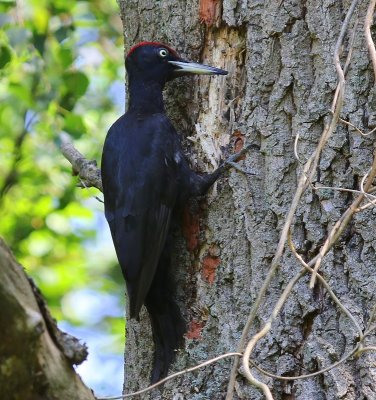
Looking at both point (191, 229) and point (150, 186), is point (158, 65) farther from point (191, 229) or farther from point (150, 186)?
point (191, 229)

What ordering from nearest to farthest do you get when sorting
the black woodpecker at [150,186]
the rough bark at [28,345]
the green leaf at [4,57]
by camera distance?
the rough bark at [28,345] → the black woodpecker at [150,186] → the green leaf at [4,57]

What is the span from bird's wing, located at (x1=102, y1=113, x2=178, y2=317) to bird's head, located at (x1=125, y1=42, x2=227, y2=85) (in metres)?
0.23

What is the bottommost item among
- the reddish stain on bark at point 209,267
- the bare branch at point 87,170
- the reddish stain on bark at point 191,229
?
the reddish stain on bark at point 209,267

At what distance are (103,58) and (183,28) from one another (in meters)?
3.47

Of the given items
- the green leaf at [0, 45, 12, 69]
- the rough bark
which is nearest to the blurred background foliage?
the green leaf at [0, 45, 12, 69]

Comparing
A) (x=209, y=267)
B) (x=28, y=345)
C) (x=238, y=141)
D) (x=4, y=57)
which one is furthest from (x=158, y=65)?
(x=28, y=345)

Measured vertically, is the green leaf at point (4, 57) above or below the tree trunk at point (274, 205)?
above

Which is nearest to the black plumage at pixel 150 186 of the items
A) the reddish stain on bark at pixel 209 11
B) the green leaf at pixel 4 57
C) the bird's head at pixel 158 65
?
the bird's head at pixel 158 65

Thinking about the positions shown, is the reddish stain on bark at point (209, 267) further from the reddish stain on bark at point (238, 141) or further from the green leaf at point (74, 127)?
the green leaf at point (74, 127)

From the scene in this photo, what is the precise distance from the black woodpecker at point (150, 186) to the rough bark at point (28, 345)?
123 cm

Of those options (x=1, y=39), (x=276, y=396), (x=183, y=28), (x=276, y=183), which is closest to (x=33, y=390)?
(x=276, y=396)

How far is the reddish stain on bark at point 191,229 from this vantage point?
3.09m

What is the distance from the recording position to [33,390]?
1.74 metres

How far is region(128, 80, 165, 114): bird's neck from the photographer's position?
142 inches
